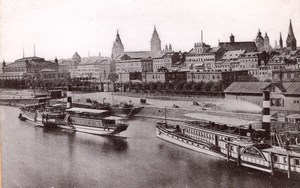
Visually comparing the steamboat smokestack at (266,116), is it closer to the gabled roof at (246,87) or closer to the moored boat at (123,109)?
the gabled roof at (246,87)

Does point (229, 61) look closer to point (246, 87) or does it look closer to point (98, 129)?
point (246, 87)

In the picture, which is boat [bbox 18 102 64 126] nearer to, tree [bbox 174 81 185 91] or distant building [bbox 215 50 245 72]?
tree [bbox 174 81 185 91]

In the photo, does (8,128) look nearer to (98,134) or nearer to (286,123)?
(98,134)

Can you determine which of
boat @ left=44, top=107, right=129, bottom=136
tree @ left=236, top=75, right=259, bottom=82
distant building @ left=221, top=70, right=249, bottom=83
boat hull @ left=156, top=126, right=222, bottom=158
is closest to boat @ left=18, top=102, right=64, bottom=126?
boat @ left=44, top=107, right=129, bottom=136

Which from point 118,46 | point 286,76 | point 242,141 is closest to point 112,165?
point 242,141

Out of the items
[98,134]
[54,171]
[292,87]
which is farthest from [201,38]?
[98,134]
